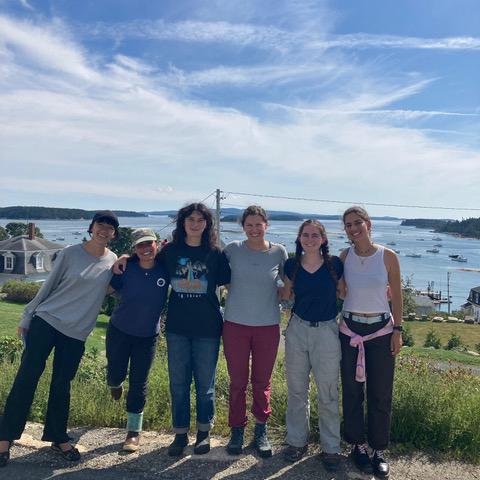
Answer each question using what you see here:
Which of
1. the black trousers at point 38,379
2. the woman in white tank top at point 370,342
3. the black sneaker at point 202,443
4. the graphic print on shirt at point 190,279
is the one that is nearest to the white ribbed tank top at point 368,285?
the woman in white tank top at point 370,342

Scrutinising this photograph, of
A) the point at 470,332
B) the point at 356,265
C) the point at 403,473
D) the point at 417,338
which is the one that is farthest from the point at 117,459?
the point at 470,332

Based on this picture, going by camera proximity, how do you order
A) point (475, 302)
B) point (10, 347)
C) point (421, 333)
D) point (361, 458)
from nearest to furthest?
point (361, 458) → point (10, 347) → point (421, 333) → point (475, 302)

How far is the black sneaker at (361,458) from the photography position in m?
3.29

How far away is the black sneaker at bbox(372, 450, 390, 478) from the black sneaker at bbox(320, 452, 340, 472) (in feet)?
0.81

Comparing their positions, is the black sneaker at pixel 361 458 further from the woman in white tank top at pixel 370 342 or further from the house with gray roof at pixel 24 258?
the house with gray roof at pixel 24 258

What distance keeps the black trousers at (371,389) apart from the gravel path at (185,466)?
22 centimetres

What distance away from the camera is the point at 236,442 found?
3.56 m

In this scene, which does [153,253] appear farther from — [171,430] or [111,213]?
[171,430]

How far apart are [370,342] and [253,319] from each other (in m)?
0.86

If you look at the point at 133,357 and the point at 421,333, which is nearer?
the point at 133,357

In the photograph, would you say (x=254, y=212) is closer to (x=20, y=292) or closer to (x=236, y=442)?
(x=236, y=442)

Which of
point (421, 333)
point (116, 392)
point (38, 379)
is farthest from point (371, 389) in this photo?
point (421, 333)

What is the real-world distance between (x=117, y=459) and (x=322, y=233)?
221 centimetres

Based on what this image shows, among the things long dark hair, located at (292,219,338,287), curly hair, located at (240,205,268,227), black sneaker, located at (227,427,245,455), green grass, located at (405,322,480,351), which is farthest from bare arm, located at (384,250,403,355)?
green grass, located at (405,322,480,351)
